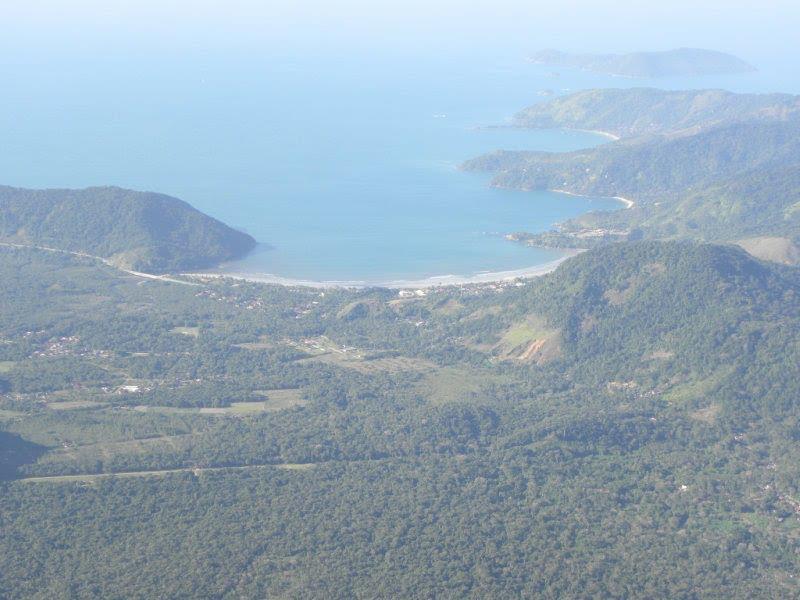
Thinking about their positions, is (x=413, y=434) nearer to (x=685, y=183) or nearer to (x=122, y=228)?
(x=122, y=228)

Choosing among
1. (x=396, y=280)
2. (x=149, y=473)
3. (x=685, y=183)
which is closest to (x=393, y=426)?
(x=149, y=473)

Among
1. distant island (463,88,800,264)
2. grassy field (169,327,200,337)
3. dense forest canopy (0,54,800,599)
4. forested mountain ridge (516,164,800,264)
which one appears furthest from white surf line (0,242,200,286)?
forested mountain ridge (516,164,800,264)

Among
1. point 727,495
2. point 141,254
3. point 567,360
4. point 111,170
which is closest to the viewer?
point 727,495

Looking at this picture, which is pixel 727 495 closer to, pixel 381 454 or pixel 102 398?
pixel 381 454

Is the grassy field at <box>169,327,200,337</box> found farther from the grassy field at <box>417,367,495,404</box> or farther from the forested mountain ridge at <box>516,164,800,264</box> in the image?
the forested mountain ridge at <box>516,164,800,264</box>

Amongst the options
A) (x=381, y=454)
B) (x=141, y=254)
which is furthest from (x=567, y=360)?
(x=141, y=254)

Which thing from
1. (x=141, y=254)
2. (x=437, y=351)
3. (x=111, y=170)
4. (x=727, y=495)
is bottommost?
(x=727, y=495)
